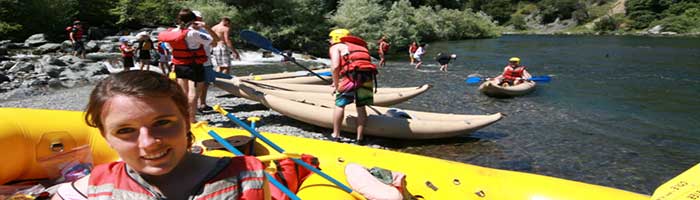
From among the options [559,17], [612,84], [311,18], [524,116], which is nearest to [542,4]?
[559,17]

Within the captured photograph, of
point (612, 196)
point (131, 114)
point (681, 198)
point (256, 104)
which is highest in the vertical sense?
point (131, 114)

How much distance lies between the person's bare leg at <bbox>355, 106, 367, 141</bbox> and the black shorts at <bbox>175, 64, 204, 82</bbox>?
5.67ft

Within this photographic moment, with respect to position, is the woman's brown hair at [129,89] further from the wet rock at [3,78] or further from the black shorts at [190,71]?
the wet rock at [3,78]

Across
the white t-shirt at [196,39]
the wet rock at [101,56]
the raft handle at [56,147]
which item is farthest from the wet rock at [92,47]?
the raft handle at [56,147]

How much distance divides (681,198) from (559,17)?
5803 centimetres

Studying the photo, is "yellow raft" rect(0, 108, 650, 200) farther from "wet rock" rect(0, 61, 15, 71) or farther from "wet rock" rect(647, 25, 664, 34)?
"wet rock" rect(647, 25, 664, 34)

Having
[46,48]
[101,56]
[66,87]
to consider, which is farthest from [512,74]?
[46,48]

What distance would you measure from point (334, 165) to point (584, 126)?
4847 mm

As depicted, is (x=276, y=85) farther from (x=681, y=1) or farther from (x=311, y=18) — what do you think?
(x=681, y=1)

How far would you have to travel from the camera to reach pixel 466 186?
285 centimetres

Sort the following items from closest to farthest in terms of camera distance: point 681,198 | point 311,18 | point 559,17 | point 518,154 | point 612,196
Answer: point 681,198
point 612,196
point 518,154
point 311,18
point 559,17

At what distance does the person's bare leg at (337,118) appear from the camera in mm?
4895

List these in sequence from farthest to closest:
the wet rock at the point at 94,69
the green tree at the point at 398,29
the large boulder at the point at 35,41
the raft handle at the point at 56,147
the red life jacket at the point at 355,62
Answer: the green tree at the point at 398,29 → the large boulder at the point at 35,41 → the wet rock at the point at 94,69 → the red life jacket at the point at 355,62 → the raft handle at the point at 56,147

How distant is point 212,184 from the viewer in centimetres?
126
